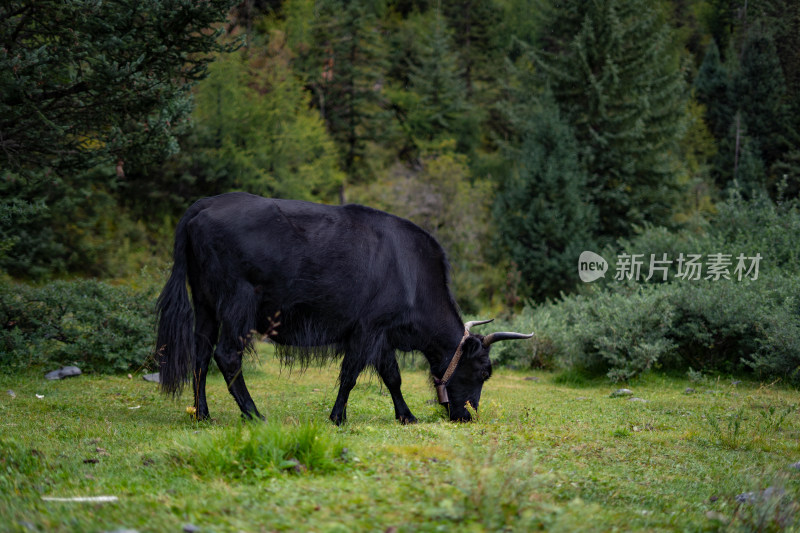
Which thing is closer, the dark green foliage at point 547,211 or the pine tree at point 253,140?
the pine tree at point 253,140

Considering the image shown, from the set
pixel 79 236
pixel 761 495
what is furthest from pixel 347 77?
pixel 761 495

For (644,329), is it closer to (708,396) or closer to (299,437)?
(708,396)

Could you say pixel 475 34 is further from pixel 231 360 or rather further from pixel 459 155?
pixel 231 360

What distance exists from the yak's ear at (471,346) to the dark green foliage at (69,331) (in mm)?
5253

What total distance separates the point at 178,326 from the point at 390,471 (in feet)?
11.1

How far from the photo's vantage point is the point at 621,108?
28172 millimetres

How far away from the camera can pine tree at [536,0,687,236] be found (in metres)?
27.3

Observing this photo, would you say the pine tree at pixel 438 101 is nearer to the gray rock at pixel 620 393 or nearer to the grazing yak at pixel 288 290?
the gray rock at pixel 620 393

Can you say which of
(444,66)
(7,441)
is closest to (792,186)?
(444,66)

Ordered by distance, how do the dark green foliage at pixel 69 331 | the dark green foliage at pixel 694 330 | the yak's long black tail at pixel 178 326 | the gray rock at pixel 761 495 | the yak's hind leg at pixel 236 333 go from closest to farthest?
the gray rock at pixel 761 495 < the yak's hind leg at pixel 236 333 < the yak's long black tail at pixel 178 326 < the dark green foliage at pixel 69 331 < the dark green foliage at pixel 694 330

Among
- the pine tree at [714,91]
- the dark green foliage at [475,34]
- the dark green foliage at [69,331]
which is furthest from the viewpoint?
the dark green foliage at [475,34]

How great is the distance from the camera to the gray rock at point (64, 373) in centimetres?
938

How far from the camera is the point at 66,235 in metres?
20.7

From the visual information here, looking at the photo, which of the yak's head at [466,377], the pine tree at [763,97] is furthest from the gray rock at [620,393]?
the pine tree at [763,97]
